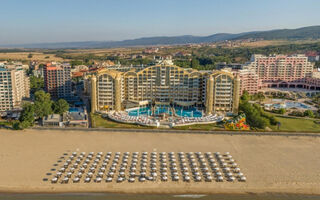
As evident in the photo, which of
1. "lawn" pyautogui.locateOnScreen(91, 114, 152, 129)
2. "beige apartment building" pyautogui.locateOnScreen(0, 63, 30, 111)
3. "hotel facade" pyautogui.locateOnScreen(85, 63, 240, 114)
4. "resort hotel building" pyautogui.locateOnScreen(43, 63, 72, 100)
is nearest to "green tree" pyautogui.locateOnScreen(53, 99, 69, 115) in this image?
"lawn" pyautogui.locateOnScreen(91, 114, 152, 129)

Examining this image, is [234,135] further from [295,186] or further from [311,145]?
[295,186]

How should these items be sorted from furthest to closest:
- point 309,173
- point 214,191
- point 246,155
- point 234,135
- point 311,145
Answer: point 234,135 → point 311,145 → point 246,155 → point 309,173 → point 214,191

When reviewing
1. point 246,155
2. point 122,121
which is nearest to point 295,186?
point 246,155

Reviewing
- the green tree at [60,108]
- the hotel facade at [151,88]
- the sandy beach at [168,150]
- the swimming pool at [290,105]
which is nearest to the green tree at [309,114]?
the swimming pool at [290,105]

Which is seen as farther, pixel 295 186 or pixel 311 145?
pixel 311 145

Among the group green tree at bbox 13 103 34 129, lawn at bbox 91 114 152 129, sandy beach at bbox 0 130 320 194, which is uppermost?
green tree at bbox 13 103 34 129

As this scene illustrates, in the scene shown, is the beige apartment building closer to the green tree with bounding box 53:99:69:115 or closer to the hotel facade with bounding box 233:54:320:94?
the green tree with bounding box 53:99:69:115
